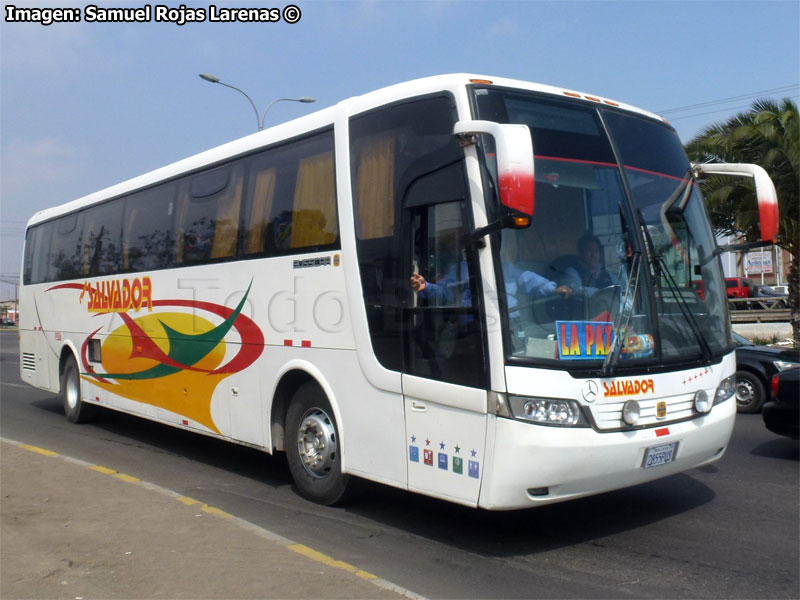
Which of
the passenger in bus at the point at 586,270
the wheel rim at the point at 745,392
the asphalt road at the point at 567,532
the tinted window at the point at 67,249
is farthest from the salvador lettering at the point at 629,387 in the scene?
the tinted window at the point at 67,249

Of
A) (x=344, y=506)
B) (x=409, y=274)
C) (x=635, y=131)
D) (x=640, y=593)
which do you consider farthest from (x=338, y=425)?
(x=635, y=131)

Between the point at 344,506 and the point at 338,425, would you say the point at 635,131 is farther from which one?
the point at 344,506

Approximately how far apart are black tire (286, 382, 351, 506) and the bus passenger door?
1.17 m

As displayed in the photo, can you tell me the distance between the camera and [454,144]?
5.54 meters

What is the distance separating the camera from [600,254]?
18.3 ft

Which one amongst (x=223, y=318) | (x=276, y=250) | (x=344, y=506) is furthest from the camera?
(x=223, y=318)

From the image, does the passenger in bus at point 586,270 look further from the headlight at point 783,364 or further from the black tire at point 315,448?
the headlight at point 783,364

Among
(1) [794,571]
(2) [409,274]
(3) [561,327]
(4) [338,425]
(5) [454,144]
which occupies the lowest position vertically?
(1) [794,571]

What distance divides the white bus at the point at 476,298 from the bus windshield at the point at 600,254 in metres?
0.02

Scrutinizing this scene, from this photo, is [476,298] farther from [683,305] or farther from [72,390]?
[72,390]

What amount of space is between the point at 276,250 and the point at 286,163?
2.78ft

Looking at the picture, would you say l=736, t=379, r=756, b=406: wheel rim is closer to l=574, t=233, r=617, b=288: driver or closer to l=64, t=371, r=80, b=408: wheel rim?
l=574, t=233, r=617, b=288: driver

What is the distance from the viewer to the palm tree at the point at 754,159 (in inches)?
690

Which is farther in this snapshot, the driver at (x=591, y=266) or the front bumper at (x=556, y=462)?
the driver at (x=591, y=266)
